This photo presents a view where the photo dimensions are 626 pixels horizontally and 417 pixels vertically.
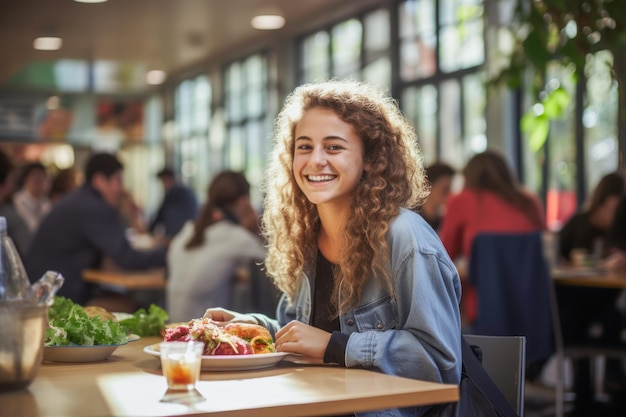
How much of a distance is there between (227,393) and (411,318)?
0.48 meters

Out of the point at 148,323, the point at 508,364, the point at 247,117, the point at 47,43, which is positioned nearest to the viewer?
the point at 508,364

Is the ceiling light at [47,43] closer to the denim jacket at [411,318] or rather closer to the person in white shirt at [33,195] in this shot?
the person in white shirt at [33,195]

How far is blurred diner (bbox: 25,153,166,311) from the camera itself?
5000 millimetres

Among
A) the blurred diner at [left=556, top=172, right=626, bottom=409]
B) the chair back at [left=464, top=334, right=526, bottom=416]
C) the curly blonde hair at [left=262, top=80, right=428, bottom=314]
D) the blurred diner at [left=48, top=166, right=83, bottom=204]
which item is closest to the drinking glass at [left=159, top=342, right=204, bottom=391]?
the curly blonde hair at [left=262, top=80, right=428, bottom=314]

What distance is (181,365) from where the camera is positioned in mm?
1545

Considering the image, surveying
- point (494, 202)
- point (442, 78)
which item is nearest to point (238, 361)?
point (494, 202)

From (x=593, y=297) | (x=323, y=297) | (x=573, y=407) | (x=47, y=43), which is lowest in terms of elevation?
(x=573, y=407)

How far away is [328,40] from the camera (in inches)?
445

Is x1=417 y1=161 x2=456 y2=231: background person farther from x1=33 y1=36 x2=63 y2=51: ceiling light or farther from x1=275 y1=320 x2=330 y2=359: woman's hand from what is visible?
x1=33 y1=36 x2=63 y2=51: ceiling light

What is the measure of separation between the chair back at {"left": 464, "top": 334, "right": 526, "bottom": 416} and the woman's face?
42 cm

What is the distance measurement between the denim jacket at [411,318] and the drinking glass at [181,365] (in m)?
0.38

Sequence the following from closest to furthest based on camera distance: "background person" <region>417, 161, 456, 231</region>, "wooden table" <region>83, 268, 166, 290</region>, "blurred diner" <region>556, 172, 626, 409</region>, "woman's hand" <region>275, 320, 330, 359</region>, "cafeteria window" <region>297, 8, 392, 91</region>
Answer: "woman's hand" <region>275, 320, 330, 359</region>
"blurred diner" <region>556, 172, 626, 409</region>
"wooden table" <region>83, 268, 166, 290</region>
"background person" <region>417, 161, 456, 231</region>
"cafeteria window" <region>297, 8, 392, 91</region>

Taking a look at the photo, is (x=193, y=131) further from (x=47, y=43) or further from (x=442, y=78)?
(x=442, y=78)

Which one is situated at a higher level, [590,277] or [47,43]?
[47,43]
